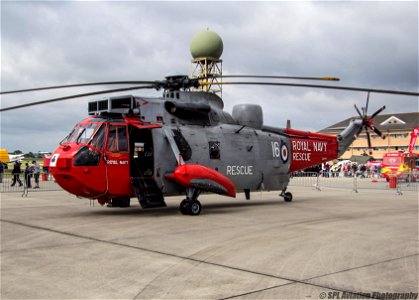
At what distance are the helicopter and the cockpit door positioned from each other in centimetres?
3

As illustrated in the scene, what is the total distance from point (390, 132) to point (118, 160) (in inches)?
3028

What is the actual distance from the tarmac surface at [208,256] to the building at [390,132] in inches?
2751

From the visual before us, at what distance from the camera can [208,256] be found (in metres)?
7.79

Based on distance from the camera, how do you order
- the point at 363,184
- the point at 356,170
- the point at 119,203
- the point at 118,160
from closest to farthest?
the point at 118,160 < the point at 119,203 < the point at 363,184 < the point at 356,170

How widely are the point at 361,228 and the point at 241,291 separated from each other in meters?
6.38

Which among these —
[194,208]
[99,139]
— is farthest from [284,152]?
A: [99,139]

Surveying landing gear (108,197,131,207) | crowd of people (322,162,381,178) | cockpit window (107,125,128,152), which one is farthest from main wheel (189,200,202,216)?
crowd of people (322,162,381,178)

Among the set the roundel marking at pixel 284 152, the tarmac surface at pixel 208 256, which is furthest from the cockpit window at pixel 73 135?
the roundel marking at pixel 284 152

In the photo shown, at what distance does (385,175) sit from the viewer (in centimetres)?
3622

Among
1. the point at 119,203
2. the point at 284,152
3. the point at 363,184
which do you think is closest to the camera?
the point at 119,203

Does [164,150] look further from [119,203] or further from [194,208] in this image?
[119,203]

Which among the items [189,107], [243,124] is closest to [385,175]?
[243,124]

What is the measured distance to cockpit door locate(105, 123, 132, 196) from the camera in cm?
1320

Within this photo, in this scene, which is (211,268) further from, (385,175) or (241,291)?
(385,175)
